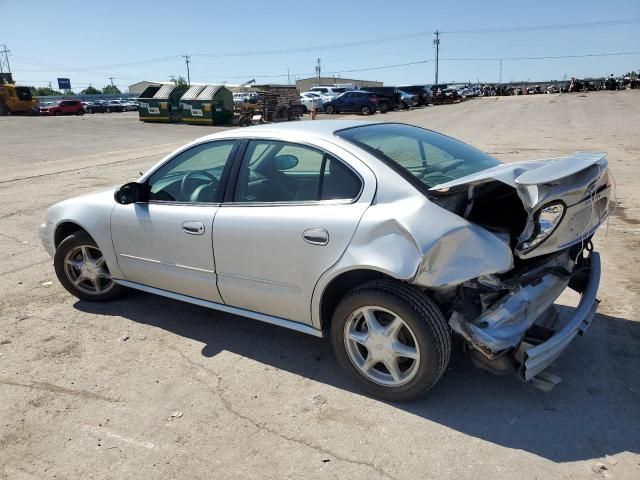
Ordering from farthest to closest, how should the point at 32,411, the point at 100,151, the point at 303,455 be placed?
the point at 100,151
the point at 32,411
the point at 303,455

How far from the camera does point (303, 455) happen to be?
2670 mm

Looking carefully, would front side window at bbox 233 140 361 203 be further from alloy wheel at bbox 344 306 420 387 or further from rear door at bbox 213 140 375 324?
A: alloy wheel at bbox 344 306 420 387

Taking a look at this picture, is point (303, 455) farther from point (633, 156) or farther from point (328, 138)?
point (633, 156)

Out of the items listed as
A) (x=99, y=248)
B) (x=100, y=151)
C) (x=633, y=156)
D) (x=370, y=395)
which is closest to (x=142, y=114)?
(x=100, y=151)

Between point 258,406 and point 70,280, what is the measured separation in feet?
8.22

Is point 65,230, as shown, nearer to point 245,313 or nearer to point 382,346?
point 245,313

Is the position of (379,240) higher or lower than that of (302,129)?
lower

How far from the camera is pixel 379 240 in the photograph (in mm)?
2857

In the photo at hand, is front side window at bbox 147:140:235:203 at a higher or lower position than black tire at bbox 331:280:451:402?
higher

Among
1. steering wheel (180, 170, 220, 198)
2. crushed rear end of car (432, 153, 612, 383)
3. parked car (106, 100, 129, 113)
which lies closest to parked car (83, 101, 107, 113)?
parked car (106, 100, 129, 113)

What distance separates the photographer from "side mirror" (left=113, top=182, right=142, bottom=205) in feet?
13.0

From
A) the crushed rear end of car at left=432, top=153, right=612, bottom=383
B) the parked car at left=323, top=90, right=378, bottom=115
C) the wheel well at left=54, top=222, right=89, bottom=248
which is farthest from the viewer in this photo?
the parked car at left=323, top=90, right=378, bottom=115

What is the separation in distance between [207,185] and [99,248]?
1.26 metres

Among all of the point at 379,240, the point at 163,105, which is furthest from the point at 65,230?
the point at 163,105
